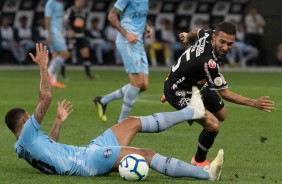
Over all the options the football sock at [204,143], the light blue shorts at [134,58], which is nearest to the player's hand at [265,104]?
the football sock at [204,143]

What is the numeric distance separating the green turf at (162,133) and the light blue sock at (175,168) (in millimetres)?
103

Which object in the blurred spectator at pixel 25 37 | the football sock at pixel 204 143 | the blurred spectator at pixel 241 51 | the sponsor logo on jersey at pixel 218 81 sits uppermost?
the sponsor logo on jersey at pixel 218 81

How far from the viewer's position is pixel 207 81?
11.5 meters

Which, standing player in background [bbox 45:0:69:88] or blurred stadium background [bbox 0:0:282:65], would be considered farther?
blurred stadium background [bbox 0:0:282:65]

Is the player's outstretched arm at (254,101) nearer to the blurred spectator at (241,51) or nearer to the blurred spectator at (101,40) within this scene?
the blurred spectator at (241,51)

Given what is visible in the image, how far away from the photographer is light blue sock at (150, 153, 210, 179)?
33.5ft

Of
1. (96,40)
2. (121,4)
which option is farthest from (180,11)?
(121,4)

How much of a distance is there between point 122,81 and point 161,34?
10302 millimetres

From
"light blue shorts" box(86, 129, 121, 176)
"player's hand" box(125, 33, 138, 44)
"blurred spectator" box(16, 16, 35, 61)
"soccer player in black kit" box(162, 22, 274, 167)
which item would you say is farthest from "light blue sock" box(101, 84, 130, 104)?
"blurred spectator" box(16, 16, 35, 61)

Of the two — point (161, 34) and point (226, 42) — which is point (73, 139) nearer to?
point (226, 42)

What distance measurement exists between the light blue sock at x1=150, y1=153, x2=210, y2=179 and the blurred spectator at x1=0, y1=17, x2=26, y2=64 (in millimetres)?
28956

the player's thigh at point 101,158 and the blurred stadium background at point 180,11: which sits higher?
the player's thigh at point 101,158

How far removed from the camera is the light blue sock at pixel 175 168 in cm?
1021

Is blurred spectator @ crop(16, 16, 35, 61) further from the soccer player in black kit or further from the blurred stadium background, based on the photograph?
the soccer player in black kit
